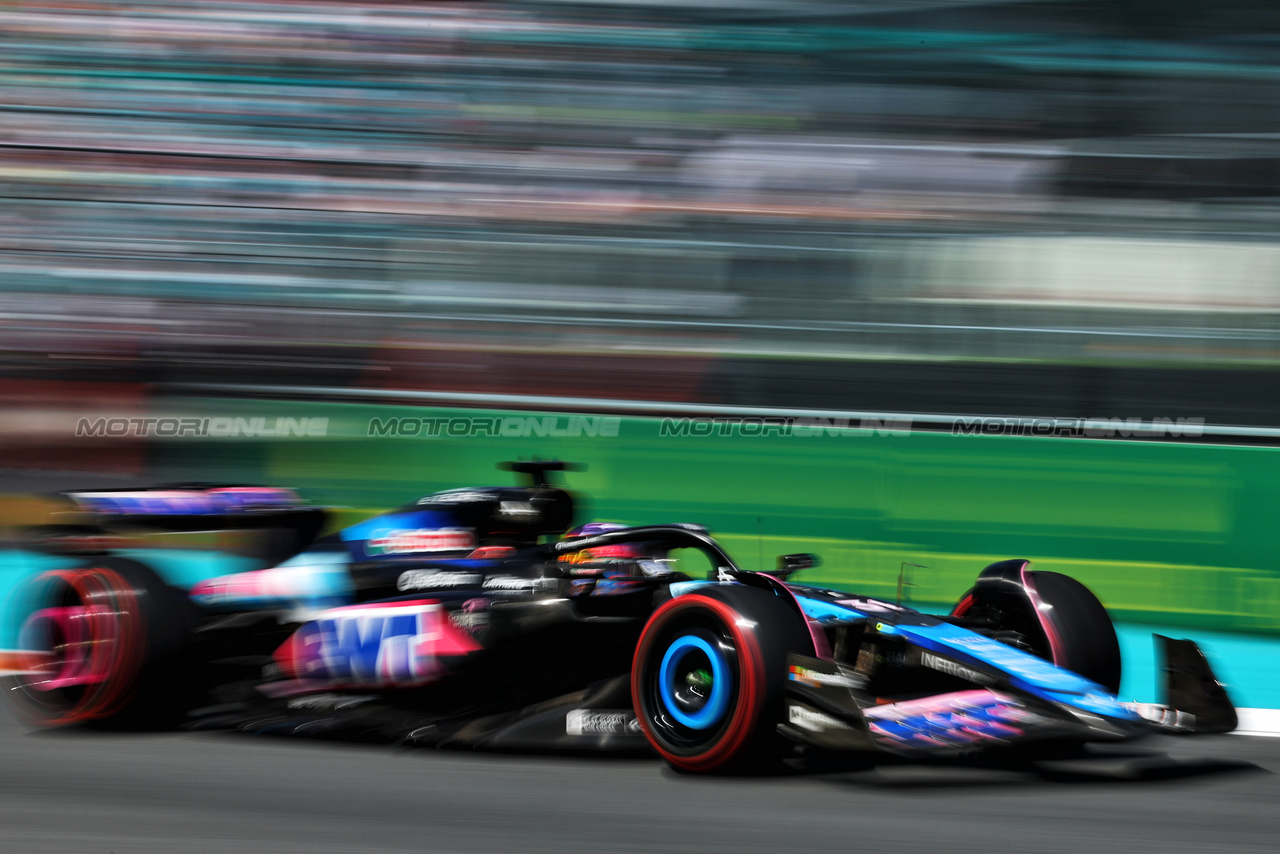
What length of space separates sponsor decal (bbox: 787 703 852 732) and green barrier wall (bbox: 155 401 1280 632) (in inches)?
82.6

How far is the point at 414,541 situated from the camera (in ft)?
14.7

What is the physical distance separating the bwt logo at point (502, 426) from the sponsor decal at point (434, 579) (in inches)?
73.0

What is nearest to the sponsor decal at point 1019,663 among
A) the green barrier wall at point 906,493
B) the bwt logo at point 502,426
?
the green barrier wall at point 906,493

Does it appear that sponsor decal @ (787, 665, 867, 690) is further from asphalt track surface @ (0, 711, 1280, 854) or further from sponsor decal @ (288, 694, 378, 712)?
sponsor decal @ (288, 694, 378, 712)

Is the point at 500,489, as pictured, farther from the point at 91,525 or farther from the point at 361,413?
the point at 361,413

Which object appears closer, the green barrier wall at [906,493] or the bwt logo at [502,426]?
the green barrier wall at [906,493]

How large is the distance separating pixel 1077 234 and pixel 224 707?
4.21 meters

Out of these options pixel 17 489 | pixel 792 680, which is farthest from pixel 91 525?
pixel 792 680

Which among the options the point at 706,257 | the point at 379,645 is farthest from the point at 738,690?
the point at 706,257

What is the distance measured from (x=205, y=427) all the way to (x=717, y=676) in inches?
149

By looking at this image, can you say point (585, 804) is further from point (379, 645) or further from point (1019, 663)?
point (1019, 663)

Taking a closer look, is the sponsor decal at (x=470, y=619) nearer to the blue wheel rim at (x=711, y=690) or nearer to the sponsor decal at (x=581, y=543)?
the sponsor decal at (x=581, y=543)

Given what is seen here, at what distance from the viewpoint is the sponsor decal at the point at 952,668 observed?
11.3ft

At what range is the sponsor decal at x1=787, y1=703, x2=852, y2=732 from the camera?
3.30m
